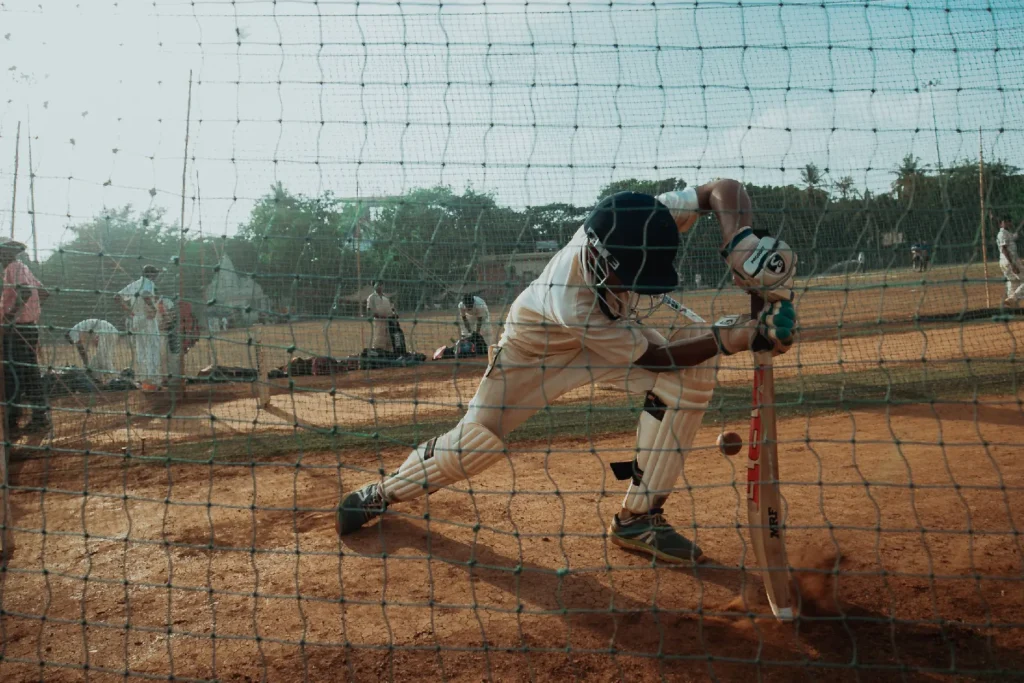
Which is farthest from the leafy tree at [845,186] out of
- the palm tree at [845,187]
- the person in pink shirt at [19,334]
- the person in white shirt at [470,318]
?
the person in pink shirt at [19,334]

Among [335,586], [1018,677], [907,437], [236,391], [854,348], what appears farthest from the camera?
[854,348]

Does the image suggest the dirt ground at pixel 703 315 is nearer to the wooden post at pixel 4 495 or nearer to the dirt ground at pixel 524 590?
the dirt ground at pixel 524 590

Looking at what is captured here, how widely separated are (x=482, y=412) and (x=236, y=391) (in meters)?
8.24

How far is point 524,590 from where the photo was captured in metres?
→ 3.47

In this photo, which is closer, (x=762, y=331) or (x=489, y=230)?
(x=762, y=331)

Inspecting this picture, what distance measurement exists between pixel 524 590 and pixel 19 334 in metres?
4.03

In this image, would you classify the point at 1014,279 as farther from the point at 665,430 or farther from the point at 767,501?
the point at 665,430

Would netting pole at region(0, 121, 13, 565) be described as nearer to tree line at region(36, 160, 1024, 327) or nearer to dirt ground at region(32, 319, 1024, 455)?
tree line at region(36, 160, 1024, 327)

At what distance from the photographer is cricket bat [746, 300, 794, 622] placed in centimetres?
296

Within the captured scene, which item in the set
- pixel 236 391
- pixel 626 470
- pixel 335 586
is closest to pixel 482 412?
pixel 626 470

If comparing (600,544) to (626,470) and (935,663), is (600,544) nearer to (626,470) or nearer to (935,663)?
(626,470)

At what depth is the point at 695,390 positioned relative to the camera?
11.7ft

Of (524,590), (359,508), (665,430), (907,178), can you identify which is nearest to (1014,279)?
(907,178)

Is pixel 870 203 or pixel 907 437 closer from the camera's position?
pixel 870 203
